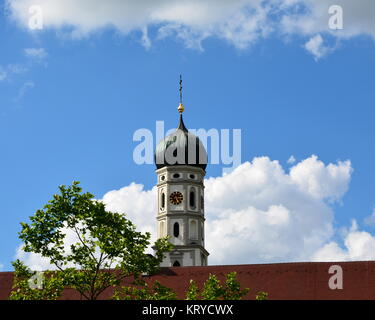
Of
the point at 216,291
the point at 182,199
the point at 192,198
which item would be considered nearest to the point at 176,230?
the point at 182,199

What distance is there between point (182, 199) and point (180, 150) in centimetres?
674

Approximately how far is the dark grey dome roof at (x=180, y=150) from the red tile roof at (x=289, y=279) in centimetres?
3053

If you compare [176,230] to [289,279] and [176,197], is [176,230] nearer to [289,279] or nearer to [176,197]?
[176,197]

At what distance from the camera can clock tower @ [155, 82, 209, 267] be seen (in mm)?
92119

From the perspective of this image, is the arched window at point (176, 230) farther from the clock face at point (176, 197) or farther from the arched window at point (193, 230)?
the clock face at point (176, 197)

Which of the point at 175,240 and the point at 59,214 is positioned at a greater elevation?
the point at 175,240

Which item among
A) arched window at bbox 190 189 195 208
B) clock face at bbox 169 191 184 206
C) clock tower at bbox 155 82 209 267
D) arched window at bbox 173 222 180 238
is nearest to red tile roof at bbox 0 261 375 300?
clock tower at bbox 155 82 209 267

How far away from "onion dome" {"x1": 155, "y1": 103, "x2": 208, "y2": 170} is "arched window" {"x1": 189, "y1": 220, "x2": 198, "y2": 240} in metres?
6.84

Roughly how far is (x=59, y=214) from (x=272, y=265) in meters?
25.9

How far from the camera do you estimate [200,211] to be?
9425 cm

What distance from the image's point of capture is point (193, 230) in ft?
307

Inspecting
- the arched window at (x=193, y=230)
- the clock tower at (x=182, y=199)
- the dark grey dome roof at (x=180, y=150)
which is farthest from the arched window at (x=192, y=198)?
the dark grey dome roof at (x=180, y=150)
